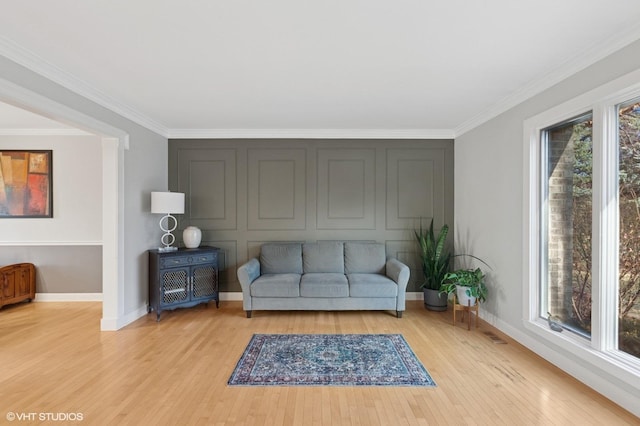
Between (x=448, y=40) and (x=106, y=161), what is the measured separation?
3637 mm

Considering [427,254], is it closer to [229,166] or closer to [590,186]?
[590,186]

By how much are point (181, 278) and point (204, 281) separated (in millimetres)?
305

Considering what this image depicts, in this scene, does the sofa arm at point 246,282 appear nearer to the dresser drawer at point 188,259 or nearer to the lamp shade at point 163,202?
the dresser drawer at point 188,259

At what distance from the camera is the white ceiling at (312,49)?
195cm

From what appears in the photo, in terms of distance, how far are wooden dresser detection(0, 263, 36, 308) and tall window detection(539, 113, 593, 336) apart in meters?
6.35

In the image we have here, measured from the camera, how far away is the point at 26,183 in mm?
4797

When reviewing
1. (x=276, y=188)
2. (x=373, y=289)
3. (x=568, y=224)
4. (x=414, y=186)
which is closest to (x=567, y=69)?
(x=568, y=224)

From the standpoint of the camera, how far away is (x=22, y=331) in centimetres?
366

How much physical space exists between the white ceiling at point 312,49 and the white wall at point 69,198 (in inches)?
67.5

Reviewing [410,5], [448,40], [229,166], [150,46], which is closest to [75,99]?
[150,46]

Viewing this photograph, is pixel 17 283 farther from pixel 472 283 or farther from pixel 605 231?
pixel 605 231

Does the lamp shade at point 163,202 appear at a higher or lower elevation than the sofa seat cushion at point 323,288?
higher

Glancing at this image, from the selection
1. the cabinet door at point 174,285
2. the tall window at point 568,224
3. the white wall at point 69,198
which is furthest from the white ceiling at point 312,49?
the cabinet door at point 174,285

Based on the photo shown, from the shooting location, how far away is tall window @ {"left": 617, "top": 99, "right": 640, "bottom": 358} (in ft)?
7.40
